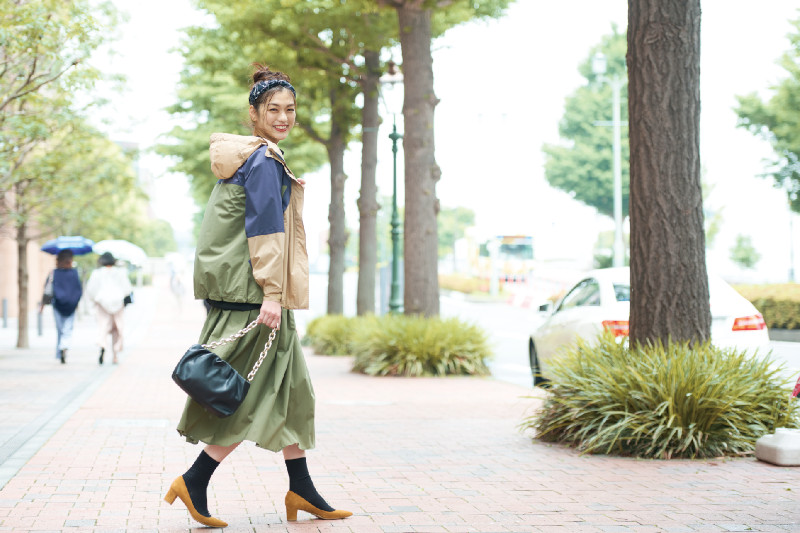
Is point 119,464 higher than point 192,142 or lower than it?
lower

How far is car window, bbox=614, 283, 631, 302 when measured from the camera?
992cm

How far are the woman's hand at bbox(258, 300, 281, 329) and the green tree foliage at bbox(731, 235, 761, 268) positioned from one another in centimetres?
7640

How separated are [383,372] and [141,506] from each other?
29.2 ft

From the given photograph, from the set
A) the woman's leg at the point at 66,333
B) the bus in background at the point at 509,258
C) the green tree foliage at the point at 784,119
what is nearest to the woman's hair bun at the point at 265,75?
the woman's leg at the point at 66,333

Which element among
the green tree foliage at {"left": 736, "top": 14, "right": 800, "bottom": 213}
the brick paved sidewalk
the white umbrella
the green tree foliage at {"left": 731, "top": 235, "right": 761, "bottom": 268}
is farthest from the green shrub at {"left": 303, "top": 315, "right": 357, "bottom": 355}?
the green tree foliage at {"left": 731, "top": 235, "right": 761, "bottom": 268}

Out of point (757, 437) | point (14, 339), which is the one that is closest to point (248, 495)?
point (757, 437)

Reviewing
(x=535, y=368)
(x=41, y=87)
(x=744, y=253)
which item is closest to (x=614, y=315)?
(x=535, y=368)

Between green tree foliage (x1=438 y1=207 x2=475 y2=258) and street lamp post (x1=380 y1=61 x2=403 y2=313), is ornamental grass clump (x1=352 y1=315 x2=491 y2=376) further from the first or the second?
green tree foliage (x1=438 y1=207 x2=475 y2=258)

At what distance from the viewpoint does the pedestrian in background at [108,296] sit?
15148 millimetres

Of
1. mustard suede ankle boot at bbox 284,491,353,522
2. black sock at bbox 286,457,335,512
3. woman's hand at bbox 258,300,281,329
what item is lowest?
mustard suede ankle boot at bbox 284,491,353,522

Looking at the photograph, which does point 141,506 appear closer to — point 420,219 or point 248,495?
point 248,495

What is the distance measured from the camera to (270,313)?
14.2 feet

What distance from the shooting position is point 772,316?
1934 centimetres

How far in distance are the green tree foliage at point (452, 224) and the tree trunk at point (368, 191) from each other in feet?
314
